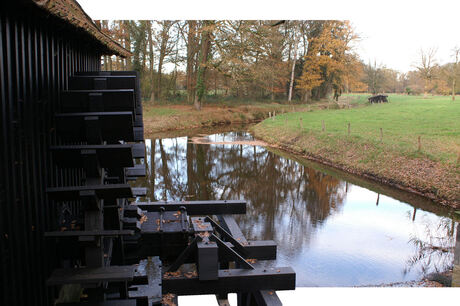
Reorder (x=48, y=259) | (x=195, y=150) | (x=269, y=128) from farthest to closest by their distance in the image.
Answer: (x=269, y=128) → (x=195, y=150) → (x=48, y=259)

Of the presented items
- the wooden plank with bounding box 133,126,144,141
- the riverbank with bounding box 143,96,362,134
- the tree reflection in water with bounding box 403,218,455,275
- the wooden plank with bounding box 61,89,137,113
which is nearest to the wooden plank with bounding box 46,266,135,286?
the wooden plank with bounding box 61,89,137,113

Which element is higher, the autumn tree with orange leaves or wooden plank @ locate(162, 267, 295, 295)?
the autumn tree with orange leaves

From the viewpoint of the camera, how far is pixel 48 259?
13.3 feet

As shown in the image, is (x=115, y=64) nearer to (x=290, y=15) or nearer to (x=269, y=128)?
(x=269, y=128)

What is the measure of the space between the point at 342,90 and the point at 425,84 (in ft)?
37.9

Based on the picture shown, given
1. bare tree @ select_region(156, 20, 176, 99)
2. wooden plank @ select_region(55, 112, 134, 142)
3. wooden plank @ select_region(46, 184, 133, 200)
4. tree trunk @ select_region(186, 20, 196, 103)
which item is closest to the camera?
wooden plank @ select_region(46, 184, 133, 200)

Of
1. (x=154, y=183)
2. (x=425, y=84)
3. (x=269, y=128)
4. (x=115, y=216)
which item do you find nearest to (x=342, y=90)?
(x=269, y=128)

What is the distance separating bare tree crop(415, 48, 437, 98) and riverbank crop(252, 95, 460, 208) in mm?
1154

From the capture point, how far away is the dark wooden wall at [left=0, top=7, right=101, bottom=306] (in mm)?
3176

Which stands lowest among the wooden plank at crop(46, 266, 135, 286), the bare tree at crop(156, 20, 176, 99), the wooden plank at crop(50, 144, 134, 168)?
the wooden plank at crop(46, 266, 135, 286)

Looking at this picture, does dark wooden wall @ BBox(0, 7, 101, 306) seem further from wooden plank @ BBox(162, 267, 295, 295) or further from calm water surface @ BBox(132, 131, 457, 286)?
calm water surface @ BBox(132, 131, 457, 286)

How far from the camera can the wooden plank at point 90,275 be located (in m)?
3.53

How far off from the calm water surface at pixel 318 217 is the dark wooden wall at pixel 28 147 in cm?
246

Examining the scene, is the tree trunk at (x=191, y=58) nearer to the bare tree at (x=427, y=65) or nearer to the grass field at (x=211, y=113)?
the grass field at (x=211, y=113)
